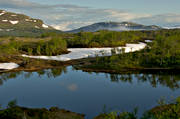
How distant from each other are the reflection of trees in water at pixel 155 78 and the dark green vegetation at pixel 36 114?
39.2 metres

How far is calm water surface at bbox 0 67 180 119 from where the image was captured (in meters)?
51.1

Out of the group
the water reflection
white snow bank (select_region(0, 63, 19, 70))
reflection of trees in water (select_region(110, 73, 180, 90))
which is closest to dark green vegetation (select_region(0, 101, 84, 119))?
the water reflection

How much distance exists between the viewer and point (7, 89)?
2795 inches

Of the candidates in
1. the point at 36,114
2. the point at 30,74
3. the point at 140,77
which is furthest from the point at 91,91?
the point at 30,74

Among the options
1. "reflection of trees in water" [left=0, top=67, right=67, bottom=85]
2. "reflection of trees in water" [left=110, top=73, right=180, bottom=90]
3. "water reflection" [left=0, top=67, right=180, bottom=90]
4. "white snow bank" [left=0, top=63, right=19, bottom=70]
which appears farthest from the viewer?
"white snow bank" [left=0, top=63, right=19, bottom=70]

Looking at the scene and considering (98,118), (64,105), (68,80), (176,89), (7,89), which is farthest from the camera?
(68,80)

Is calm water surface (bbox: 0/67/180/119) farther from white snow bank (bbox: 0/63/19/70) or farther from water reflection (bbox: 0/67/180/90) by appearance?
white snow bank (bbox: 0/63/19/70)

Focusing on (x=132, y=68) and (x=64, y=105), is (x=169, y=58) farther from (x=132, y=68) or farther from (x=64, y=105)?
(x=64, y=105)

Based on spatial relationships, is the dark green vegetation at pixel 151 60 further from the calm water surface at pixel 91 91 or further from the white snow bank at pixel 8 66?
the white snow bank at pixel 8 66

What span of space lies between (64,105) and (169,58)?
74278 mm

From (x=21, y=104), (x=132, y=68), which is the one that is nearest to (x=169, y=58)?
(x=132, y=68)

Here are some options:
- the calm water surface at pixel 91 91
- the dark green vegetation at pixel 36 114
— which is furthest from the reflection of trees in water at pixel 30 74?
the dark green vegetation at pixel 36 114

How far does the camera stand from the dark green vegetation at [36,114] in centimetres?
4024

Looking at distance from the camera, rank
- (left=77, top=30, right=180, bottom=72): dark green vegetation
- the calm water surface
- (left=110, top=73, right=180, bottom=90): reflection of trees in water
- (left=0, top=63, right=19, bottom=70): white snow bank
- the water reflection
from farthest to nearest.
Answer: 1. (left=0, top=63, right=19, bottom=70): white snow bank
2. (left=77, top=30, right=180, bottom=72): dark green vegetation
3. the water reflection
4. (left=110, top=73, right=180, bottom=90): reflection of trees in water
5. the calm water surface
